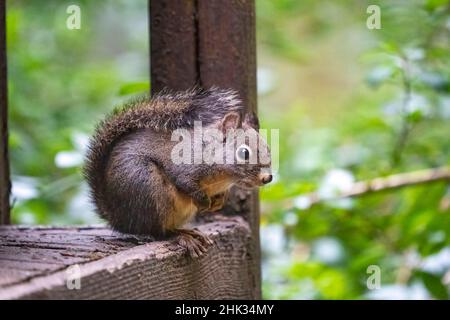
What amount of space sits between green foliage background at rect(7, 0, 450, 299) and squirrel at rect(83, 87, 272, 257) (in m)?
0.54

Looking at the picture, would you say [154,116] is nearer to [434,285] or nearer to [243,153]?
[243,153]

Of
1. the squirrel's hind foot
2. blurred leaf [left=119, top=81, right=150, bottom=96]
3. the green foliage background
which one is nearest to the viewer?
the squirrel's hind foot

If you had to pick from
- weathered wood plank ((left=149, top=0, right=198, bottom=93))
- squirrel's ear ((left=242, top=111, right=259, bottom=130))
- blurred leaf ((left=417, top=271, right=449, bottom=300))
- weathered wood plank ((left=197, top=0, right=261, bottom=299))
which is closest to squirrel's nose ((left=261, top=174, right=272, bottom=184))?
squirrel's ear ((left=242, top=111, right=259, bottom=130))

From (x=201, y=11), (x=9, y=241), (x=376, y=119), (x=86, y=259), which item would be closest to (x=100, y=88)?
(x=376, y=119)

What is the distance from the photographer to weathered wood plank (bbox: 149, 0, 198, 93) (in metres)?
2.54

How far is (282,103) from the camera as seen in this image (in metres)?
7.79

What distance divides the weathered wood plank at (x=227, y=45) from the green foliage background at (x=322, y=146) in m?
0.38

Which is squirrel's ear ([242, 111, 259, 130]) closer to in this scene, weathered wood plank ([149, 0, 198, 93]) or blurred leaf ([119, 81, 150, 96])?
weathered wood plank ([149, 0, 198, 93])

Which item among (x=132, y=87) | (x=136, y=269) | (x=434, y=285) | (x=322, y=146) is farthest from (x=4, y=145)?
(x=322, y=146)

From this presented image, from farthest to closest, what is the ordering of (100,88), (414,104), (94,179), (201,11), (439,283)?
(100,88), (414,104), (439,283), (201,11), (94,179)

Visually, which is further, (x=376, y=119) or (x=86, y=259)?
(x=376, y=119)

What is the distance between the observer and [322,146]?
14.3 feet
